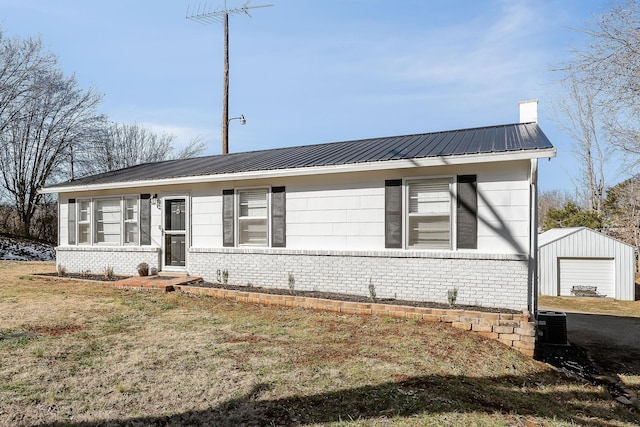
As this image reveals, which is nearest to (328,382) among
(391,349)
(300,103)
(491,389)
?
(391,349)

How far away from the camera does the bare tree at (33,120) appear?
21641mm

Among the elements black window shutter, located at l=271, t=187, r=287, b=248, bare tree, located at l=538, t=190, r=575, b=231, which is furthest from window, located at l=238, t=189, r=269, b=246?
bare tree, located at l=538, t=190, r=575, b=231

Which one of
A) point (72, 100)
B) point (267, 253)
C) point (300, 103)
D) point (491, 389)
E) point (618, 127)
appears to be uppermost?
point (72, 100)

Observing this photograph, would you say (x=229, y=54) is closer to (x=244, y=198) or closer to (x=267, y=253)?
(x=244, y=198)

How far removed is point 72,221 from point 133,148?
2047 cm

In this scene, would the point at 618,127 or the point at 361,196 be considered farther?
the point at 618,127

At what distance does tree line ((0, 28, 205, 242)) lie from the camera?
21.7 metres

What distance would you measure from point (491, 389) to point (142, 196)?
388 inches

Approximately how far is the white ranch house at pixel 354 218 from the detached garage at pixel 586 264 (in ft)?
29.7

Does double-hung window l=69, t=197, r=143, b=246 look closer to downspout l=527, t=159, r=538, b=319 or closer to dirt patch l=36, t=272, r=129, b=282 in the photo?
dirt patch l=36, t=272, r=129, b=282

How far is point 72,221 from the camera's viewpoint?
39.3 ft

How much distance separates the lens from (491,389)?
4.38 meters

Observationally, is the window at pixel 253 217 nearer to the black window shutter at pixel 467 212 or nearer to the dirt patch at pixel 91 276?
the dirt patch at pixel 91 276

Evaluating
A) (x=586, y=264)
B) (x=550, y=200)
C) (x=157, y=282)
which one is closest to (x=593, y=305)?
(x=586, y=264)
